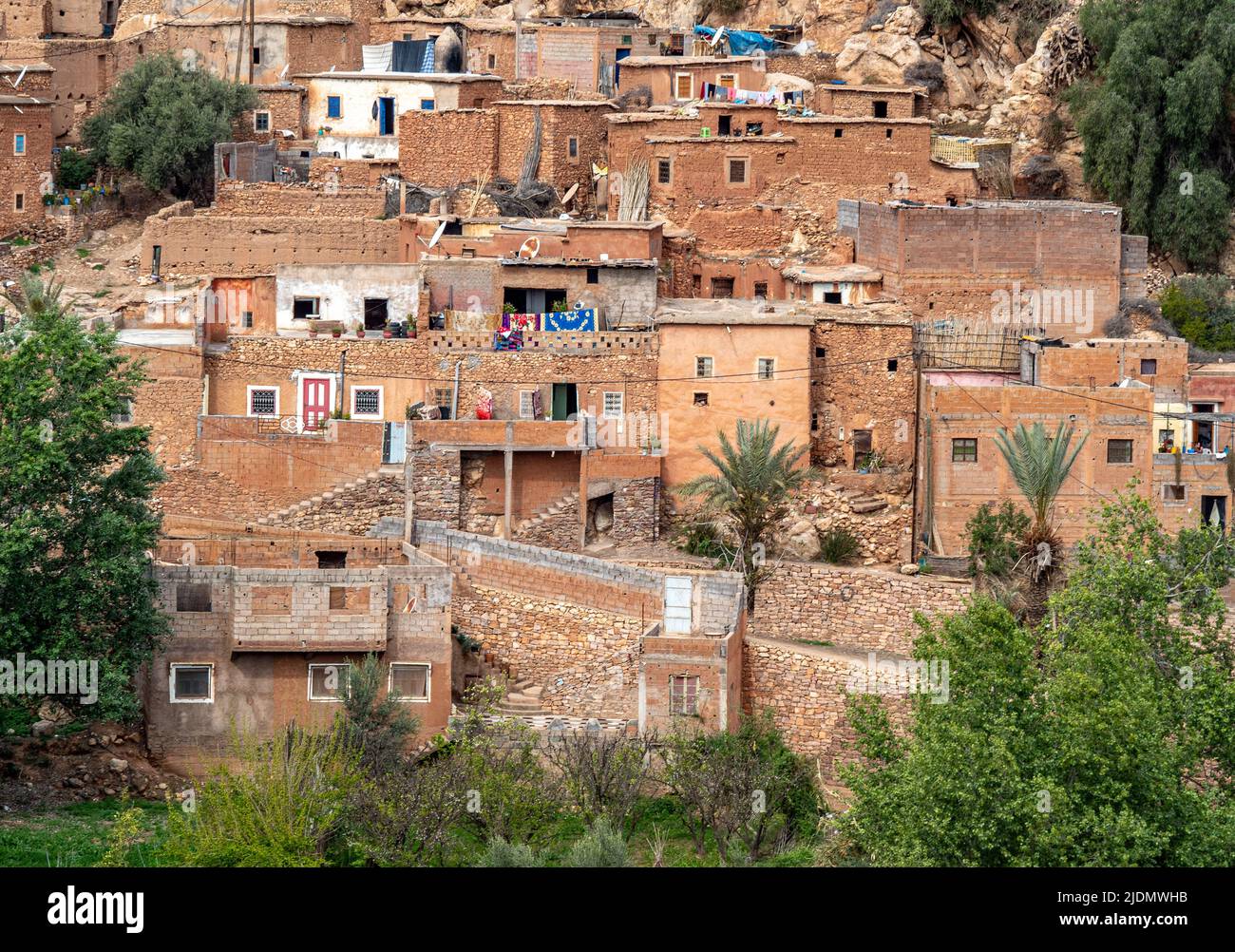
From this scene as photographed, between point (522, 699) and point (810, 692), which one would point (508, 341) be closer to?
point (522, 699)

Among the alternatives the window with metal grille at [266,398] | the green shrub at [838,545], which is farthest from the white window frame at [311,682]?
the green shrub at [838,545]

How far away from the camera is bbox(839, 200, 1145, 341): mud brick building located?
38250 mm

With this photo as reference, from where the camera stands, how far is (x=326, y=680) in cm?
2959

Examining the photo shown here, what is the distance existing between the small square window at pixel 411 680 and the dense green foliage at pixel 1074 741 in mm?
5746

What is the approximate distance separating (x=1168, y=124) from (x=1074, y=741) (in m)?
21.3

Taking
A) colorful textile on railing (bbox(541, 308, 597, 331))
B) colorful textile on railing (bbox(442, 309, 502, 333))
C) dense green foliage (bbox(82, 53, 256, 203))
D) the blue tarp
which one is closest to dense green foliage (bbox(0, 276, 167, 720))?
colorful textile on railing (bbox(442, 309, 502, 333))

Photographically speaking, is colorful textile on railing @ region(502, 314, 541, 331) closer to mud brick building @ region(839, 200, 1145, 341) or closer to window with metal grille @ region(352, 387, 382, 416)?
window with metal grille @ region(352, 387, 382, 416)

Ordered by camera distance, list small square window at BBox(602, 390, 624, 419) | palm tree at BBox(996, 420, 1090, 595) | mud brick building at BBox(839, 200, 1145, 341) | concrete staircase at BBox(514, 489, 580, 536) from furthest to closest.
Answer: mud brick building at BBox(839, 200, 1145, 341) → small square window at BBox(602, 390, 624, 419) → concrete staircase at BBox(514, 489, 580, 536) → palm tree at BBox(996, 420, 1090, 595)

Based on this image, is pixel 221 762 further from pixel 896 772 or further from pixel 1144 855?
pixel 1144 855

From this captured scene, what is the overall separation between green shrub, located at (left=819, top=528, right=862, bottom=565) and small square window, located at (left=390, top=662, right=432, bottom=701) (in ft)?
23.1

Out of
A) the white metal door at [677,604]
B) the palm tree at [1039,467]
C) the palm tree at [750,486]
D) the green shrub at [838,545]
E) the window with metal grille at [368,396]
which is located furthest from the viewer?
the window with metal grille at [368,396]

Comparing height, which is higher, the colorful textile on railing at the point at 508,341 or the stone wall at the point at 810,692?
the colorful textile on railing at the point at 508,341

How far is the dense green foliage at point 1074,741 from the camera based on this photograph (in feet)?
74.4

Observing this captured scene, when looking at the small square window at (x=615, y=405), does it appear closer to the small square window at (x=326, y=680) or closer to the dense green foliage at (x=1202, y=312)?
the small square window at (x=326, y=680)
